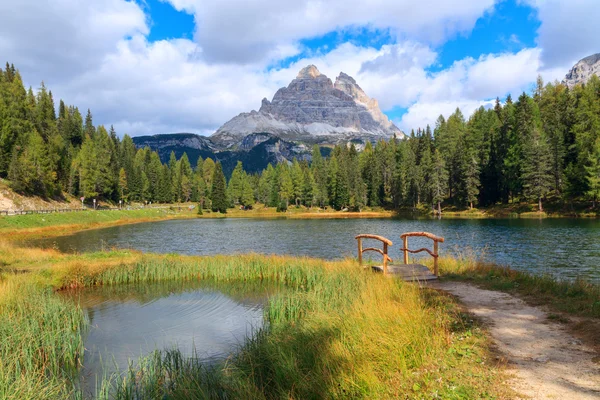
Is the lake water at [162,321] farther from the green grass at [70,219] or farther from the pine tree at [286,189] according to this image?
the pine tree at [286,189]

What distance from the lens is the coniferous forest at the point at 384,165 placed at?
6450cm

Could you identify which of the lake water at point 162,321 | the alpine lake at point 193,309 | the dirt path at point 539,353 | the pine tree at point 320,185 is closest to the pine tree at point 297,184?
the pine tree at point 320,185

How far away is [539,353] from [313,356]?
13.6 ft

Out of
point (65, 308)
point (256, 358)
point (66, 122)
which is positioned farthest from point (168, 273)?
point (66, 122)

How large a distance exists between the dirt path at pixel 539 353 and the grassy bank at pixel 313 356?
1.47 feet

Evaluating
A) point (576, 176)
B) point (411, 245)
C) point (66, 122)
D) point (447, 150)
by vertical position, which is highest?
point (66, 122)

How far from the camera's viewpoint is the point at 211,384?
277 inches

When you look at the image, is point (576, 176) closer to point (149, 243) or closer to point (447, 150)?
point (447, 150)

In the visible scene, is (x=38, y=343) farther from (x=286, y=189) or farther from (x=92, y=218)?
(x=286, y=189)

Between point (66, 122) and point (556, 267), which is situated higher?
point (66, 122)

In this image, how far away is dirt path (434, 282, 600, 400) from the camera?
5.44 metres

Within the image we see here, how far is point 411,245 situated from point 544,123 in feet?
192

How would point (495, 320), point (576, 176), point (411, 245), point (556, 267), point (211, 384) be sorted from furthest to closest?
point (576, 176) → point (411, 245) → point (556, 267) → point (495, 320) → point (211, 384)

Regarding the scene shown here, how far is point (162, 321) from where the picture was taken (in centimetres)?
1357
